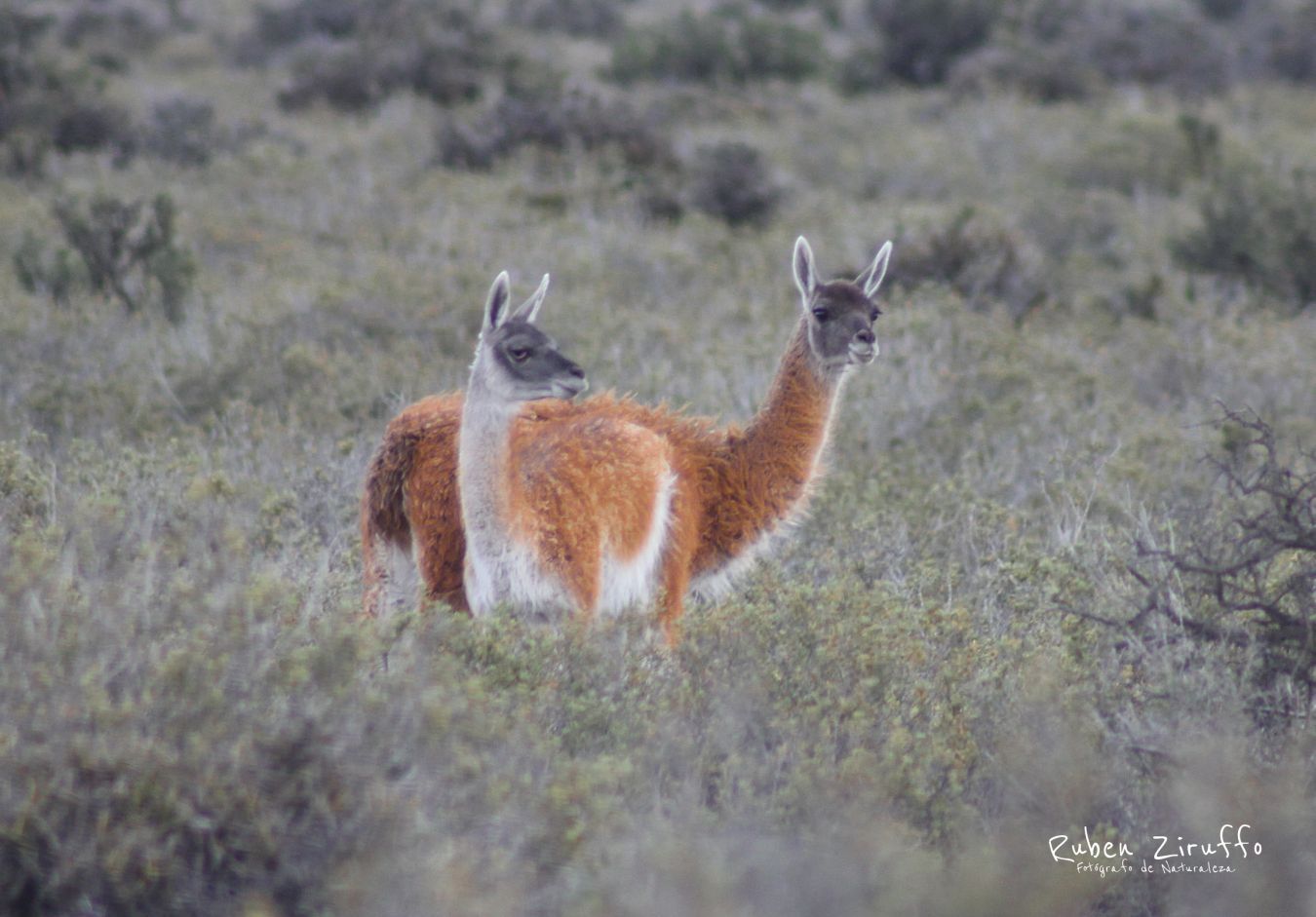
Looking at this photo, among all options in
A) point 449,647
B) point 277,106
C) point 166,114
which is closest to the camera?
point 449,647

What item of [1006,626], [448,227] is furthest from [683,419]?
[448,227]

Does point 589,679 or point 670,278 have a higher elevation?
point 589,679

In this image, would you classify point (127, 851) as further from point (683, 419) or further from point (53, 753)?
point (683, 419)

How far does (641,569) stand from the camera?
17.5 ft

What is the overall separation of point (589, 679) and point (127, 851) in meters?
1.80

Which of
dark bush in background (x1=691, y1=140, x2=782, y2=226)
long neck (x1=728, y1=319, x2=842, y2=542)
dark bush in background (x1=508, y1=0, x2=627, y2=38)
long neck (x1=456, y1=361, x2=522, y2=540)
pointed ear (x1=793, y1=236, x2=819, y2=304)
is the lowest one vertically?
dark bush in background (x1=508, y1=0, x2=627, y2=38)

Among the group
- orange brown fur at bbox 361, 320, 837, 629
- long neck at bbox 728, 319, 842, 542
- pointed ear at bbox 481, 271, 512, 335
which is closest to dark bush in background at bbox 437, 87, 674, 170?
long neck at bbox 728, 319, 842, 542

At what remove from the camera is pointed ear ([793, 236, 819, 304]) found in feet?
20.5

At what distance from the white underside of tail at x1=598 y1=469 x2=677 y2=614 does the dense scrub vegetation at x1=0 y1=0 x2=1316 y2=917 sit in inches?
12.3

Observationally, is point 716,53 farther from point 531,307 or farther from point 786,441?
point 531,307

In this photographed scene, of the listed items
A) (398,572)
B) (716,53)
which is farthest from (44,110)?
(398,572)

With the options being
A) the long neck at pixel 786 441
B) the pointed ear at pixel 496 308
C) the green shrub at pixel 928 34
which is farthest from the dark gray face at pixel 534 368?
the green shrub at pixel 928 34

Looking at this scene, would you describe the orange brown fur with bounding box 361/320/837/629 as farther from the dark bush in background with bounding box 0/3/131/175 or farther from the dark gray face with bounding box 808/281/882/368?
the dark bush in background with bounding box 0/3/131/175

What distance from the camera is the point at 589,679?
15.0ft
